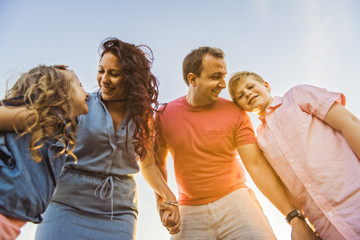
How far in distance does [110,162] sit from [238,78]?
1.71 metres

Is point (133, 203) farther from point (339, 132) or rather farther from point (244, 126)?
point (339, 132)

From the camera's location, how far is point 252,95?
8.37ft

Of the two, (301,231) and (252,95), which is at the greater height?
(252,95)

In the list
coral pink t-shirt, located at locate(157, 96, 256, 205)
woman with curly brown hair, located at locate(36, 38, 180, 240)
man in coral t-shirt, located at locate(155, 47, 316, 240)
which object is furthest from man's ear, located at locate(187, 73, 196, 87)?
woman with curly brown hair, located at locate(36, 38, 180, 240)

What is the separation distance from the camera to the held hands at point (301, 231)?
1858 mm

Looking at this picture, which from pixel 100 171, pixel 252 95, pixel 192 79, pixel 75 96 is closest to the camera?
pixel 75 96

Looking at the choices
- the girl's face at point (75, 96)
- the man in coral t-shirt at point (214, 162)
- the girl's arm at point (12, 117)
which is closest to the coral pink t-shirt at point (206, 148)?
the man in coral t-shirt at point (214, 162)

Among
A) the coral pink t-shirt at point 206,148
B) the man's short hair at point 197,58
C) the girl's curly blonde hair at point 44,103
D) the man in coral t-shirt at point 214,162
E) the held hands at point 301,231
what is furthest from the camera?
the man's short hair at point 197,58

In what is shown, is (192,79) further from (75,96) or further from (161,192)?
(75,96)

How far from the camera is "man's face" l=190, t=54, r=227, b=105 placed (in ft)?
9.15

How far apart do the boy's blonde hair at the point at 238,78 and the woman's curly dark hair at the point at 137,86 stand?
35.3 inches

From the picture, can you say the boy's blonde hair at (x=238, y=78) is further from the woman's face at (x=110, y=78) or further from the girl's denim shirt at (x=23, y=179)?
the girl's denim shirt at (x=23, y=179)

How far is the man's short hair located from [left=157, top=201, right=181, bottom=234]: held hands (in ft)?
5.16

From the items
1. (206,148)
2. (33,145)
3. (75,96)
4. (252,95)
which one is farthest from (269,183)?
(33,145)
